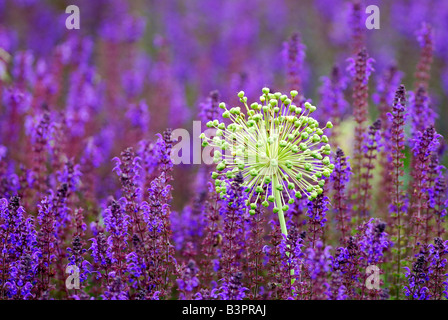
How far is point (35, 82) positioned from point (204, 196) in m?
4.56

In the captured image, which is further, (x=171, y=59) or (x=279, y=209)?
(x=171, y=59)

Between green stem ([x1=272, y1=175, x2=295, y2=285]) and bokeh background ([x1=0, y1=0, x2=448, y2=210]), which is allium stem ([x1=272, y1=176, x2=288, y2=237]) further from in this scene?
bokeh background ([x1=0, y1=0, x2=448, y2=210])

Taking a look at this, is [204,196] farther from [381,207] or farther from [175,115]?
[175,115]

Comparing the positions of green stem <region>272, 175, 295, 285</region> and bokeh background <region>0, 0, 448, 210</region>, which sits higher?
bokeh background <region>0, 0, 448, 210</region>

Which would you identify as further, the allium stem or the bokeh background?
the bokeh background

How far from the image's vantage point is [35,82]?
9.06m

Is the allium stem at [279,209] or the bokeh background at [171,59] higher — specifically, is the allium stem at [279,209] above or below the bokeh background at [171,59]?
below

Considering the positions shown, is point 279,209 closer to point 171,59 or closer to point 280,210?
point 280,210

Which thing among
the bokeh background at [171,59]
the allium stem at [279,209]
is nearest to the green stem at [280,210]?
the allium stem at [279,209]

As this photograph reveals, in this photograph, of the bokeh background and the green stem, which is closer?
the green stem

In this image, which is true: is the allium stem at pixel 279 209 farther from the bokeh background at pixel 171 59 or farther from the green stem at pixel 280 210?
the bokeh background at pixel 171 59

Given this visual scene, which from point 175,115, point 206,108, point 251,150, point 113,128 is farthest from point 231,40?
point 251,150

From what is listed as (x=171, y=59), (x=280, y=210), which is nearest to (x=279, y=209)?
(x=280, y=210)

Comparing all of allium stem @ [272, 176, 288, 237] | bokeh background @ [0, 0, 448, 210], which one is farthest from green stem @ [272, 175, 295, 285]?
bokeh background @ [0, 0, 448, 210]
